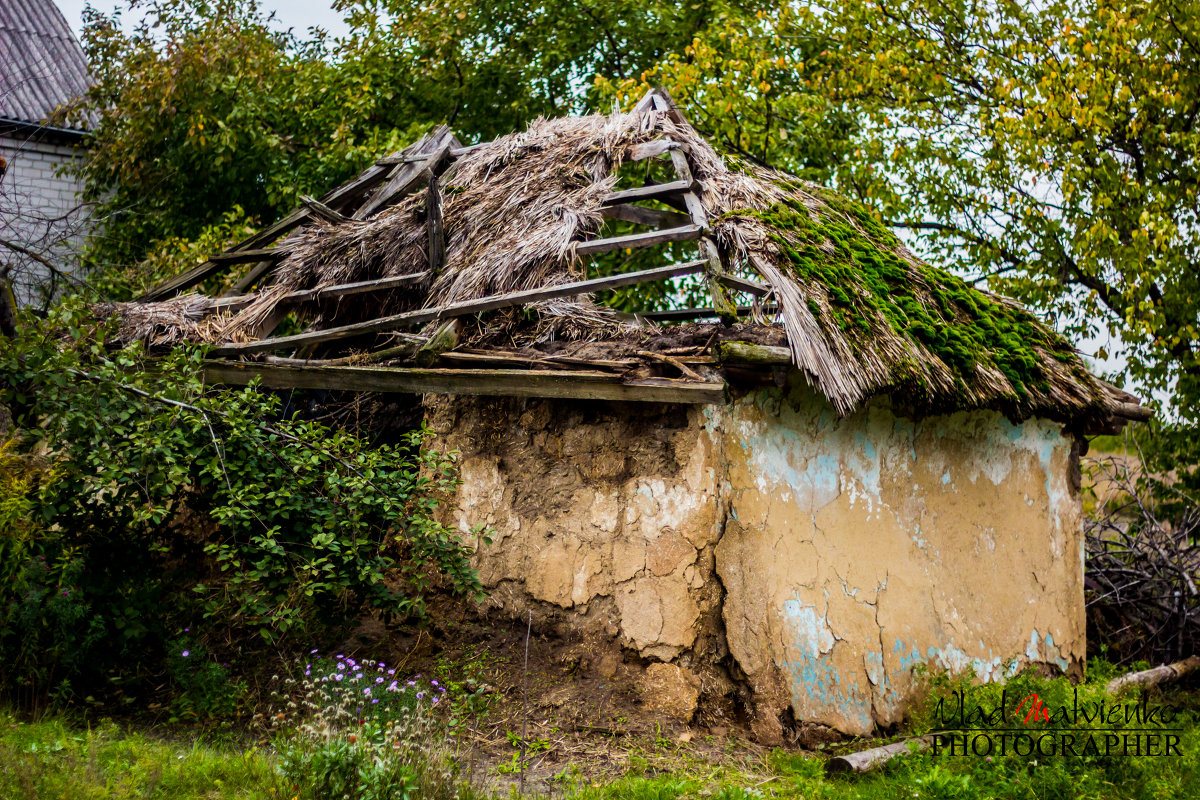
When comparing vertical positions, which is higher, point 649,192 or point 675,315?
point 649,192

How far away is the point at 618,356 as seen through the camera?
4984mm

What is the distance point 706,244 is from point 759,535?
1.60 meters

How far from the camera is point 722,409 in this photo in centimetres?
489

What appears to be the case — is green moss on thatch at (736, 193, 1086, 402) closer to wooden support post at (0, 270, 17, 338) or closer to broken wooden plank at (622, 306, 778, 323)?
broken wooden plank at (622, 306, 778, 323)

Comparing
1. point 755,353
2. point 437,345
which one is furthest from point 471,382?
point 755,353

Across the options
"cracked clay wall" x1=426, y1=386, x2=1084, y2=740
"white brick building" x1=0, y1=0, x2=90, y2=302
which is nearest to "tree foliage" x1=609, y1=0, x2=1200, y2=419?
"cracked clay wall" x1=426, y1=386, x2=1084, y2=740

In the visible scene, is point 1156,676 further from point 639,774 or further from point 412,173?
point 412,173

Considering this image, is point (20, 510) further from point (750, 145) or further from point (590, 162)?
point (750, 145)

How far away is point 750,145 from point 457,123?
14.1ft

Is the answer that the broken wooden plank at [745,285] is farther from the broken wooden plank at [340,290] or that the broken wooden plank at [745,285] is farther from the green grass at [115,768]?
the green grass at [115,768]

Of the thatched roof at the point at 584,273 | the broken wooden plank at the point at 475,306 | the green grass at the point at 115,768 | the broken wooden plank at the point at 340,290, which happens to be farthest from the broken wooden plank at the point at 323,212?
the green grass at the point at 115,768

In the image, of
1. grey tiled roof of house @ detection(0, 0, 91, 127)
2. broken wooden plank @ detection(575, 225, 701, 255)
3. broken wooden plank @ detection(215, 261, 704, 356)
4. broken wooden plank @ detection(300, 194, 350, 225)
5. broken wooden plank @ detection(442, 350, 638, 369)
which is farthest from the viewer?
grey tiled roof of house @ detection(0, 0, 91, 127)

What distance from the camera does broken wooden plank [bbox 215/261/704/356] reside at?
16.6 feet

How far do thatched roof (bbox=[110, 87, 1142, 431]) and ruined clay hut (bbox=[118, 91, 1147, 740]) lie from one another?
2 cm
